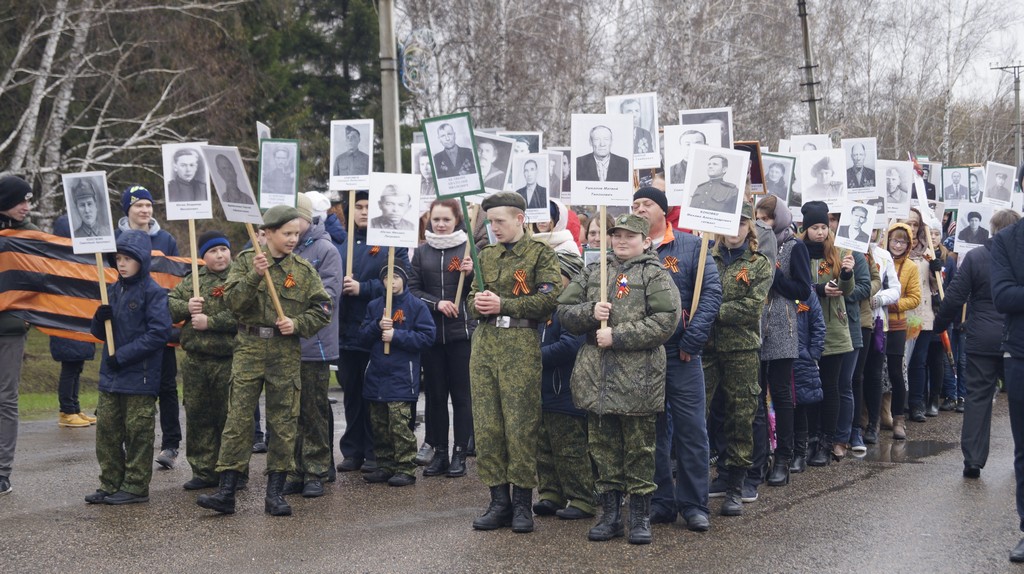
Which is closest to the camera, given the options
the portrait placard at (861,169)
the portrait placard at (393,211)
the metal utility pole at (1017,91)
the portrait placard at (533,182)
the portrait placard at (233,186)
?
the portrait placard at (233,186)

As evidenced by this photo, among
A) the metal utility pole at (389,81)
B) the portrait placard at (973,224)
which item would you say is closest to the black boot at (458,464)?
the portrait placard at (973,224)

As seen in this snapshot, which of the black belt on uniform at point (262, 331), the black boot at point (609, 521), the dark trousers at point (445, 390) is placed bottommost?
the black boot at point (609, 521)

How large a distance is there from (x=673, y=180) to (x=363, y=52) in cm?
2019

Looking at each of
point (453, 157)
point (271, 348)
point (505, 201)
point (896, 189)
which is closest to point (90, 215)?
point (271, 348)

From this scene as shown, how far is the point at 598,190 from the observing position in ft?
24.2

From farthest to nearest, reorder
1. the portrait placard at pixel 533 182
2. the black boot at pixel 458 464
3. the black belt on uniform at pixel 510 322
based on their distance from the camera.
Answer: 1. the portrait placard at pixel 533 182
2. the black boot at pixel 458 464
3. the black belt on uniform at pixel 510 322

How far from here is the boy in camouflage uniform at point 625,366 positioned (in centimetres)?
672

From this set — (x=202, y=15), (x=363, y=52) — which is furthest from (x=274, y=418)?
(x=363, y=52)

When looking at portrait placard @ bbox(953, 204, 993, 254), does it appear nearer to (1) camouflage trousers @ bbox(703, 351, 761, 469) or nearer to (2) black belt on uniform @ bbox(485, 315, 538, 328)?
(1) camouflage trousers @ bbox(703, 351, 761, 469)

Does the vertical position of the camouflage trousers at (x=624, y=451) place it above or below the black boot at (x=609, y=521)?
above

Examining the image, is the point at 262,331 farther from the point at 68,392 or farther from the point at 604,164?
the point at 68,392

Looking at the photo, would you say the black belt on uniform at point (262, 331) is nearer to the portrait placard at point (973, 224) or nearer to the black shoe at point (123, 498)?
the black shoe at point (123, 498)

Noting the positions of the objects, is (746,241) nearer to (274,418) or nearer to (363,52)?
(274,418)

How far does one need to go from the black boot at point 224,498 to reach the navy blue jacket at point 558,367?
2.07 meters
